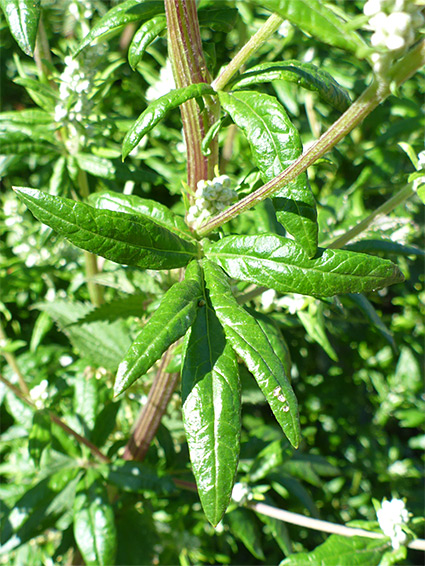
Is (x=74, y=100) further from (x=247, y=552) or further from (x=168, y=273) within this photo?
(x=247, y=552)

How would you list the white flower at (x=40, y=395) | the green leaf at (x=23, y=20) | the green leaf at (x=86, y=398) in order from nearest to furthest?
the green leaf at (x=23, y=20) → the white flower at (x=40, y=395) → the green leaf at (x=86, y=398)

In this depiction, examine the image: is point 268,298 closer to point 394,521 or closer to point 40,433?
point 394,521

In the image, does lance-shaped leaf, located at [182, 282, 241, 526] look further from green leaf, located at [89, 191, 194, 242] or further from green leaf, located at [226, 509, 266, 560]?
green leaf, located at [226, 509, 266, 560]

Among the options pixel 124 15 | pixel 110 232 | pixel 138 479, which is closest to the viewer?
pixel 110 232

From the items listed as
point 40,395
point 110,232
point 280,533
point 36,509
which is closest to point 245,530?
point 280,533

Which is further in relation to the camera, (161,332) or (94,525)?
(94,525)

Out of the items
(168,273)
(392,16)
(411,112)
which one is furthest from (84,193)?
(411,112)

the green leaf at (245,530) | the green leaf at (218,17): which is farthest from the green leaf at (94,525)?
the green leaf at (218,17)

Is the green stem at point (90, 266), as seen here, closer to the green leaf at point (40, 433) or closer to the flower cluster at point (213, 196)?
the green leaf at point (40, 433)
